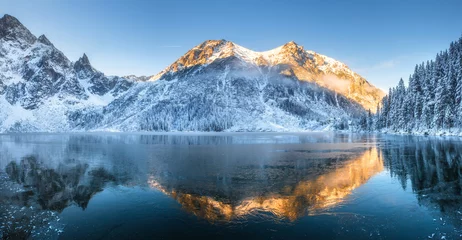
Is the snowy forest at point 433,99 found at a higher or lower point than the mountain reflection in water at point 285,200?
higher

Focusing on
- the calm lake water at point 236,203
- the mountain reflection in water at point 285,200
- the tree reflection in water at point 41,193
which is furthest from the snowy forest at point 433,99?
the tree reflection in water at point 41,193

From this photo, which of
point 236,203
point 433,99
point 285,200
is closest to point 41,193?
point 236,203

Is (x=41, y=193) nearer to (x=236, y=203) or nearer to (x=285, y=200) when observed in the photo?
(x=236, y=203)

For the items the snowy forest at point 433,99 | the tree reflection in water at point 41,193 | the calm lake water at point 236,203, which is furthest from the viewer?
the snowy forest at point 433,99

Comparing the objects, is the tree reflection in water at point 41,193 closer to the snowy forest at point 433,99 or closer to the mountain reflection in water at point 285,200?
the mountain reflection in water at point 285,200

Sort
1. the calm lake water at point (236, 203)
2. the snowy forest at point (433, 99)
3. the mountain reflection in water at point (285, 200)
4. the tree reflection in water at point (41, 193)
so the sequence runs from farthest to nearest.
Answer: the snowy forest at point (433, 99) → the mountain reflection in water at point (285, 200) → the tree reflection in water at point (41, 193) → the calm lake water at point (236, 203)

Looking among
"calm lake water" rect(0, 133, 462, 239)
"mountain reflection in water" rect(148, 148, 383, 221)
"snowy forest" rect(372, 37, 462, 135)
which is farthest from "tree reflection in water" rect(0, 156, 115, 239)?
"snowy forest" rect(372, 37, 462, 135)

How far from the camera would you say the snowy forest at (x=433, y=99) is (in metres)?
87.7

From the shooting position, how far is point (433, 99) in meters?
99.1

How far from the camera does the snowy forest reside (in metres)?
87.7

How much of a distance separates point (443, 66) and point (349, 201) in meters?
109

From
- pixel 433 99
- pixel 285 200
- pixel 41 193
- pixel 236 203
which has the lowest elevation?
pixel 41 193

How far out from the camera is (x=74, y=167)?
37750 millimetres

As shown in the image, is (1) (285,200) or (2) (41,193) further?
(2) (41,193)
